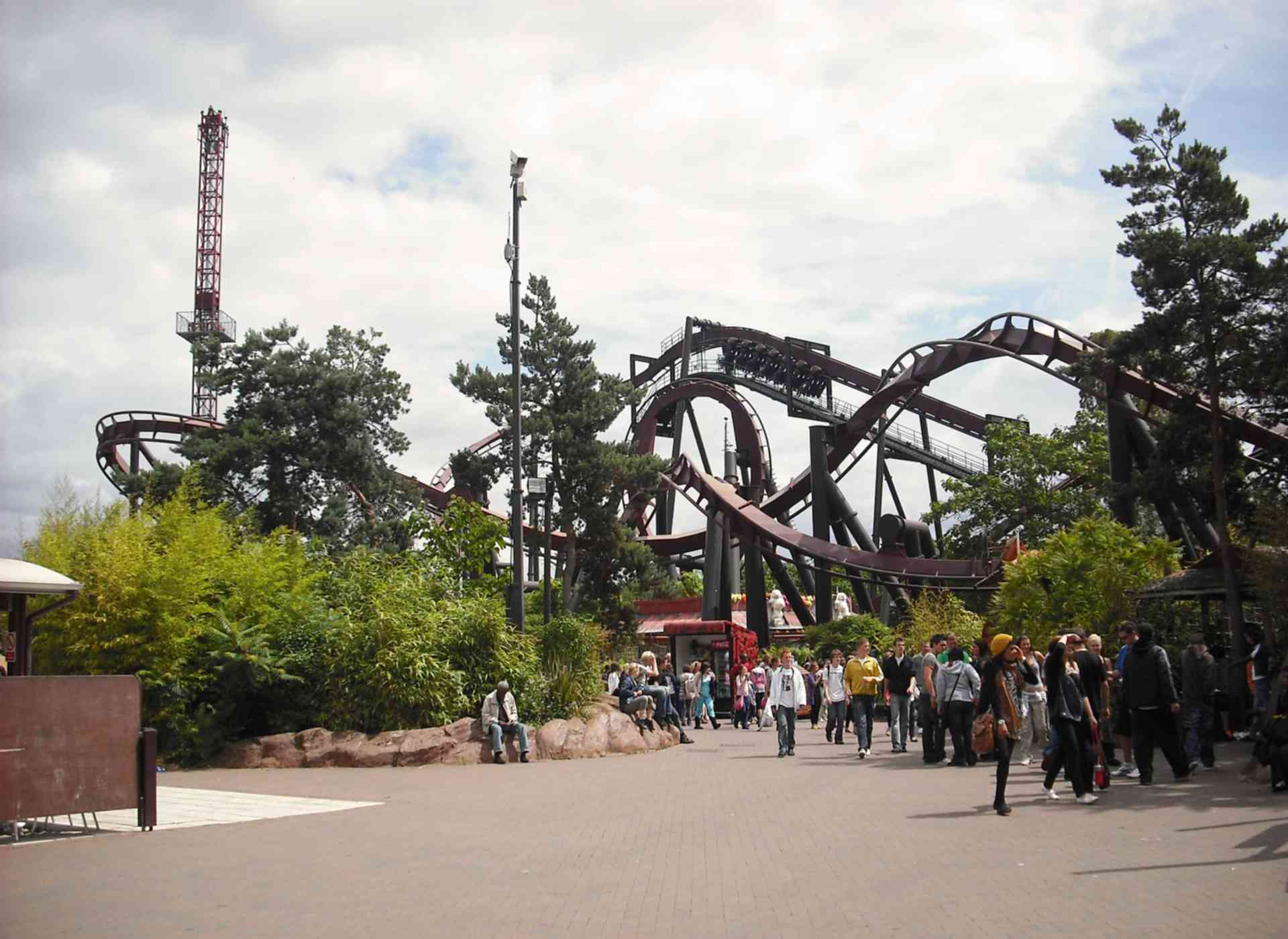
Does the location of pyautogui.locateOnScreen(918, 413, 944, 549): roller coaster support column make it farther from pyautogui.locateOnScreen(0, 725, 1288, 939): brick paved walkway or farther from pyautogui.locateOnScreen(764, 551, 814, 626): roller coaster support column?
pyautogui.locateOnScreen(0, 725, 1288, 939): brick paved walkway

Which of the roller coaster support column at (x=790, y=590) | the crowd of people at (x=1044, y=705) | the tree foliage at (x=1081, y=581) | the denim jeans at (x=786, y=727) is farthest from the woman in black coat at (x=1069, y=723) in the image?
the roller coaster support column at (x=790, y=590)

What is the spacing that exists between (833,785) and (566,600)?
2385 cm

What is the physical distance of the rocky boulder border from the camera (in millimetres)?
16250

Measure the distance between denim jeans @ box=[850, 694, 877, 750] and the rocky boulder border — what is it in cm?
376

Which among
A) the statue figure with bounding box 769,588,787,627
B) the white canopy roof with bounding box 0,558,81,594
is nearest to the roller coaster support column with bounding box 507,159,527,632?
the white canopy roof with bounding box 0,558,81,594

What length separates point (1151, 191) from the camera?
21109mm

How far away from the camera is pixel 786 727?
54.9 feet

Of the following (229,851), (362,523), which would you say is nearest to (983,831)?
(229,851)

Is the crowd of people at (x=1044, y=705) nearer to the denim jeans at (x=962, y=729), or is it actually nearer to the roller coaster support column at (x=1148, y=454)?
the denim jeans at (x=962, y=729)

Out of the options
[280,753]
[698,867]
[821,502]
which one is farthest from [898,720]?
[821,502]

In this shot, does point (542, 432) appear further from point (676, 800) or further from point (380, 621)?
point (676, 800)

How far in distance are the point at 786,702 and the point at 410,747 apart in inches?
210

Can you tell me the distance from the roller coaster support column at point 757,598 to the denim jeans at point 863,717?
20515 millimetres

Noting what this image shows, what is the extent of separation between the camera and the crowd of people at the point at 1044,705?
412 inches
